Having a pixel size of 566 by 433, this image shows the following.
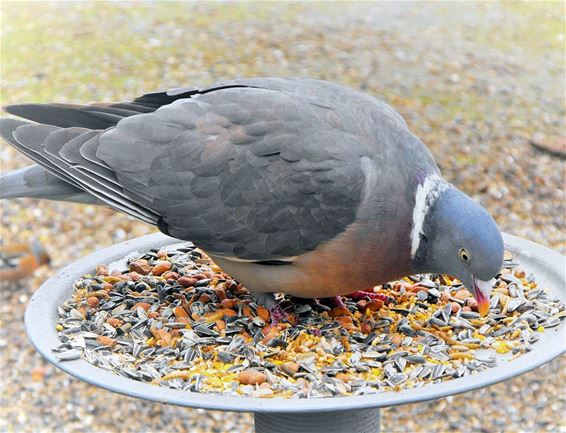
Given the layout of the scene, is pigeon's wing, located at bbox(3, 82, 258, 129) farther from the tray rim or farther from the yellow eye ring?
the yellow eye ring

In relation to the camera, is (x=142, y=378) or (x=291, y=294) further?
(x=291, y=294)

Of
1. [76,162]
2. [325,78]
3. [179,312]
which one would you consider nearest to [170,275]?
[179,312]

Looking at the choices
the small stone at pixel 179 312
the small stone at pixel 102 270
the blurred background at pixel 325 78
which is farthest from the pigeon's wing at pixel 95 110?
the blurred background at pixel 325 78

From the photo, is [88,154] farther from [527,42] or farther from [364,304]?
[527,42]

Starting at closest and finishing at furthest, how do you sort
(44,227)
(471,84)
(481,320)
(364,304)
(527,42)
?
(481,320) → (364,304) → (44,227) → (471,84) → (527,42)

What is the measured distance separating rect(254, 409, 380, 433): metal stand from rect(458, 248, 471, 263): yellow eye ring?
70 centimetres

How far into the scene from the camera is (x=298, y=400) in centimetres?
290

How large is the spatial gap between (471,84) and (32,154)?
7.59 meters

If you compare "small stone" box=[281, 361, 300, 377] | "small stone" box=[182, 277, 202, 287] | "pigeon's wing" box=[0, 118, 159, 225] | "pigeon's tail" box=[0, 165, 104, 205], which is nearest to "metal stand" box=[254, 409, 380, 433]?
"small stone" box=[281, 361, 300, 377]

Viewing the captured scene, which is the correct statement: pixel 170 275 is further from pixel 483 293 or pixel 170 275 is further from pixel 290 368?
pixel 483 293

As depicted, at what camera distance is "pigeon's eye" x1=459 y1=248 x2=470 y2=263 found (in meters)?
3.37

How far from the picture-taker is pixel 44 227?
8352 millimetres

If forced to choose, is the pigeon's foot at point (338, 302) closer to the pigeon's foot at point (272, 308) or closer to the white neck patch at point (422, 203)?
the pigeon's foot at point (272, 308)

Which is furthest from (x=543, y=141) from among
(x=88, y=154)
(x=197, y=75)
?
(x=88, y=154)
